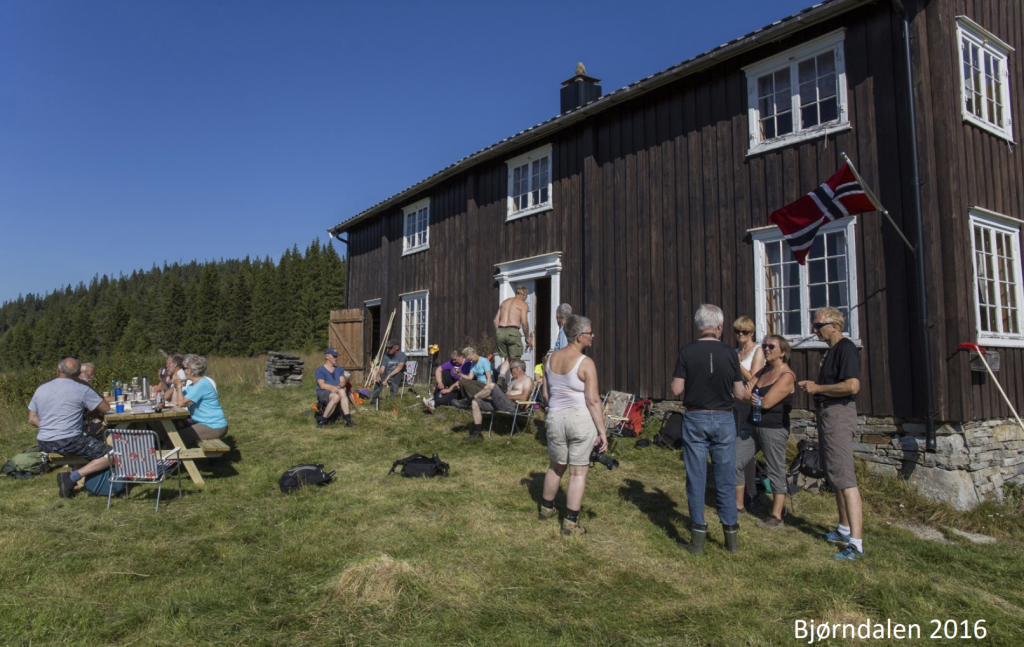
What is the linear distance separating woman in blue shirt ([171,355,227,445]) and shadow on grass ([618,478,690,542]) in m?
4.52

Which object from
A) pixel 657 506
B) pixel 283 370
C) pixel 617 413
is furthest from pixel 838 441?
pixel 283 370

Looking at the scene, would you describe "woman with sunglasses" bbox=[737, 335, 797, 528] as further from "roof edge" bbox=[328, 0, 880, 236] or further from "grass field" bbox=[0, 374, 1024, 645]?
"roof edge" bbox=[328, 0, 880, 236]

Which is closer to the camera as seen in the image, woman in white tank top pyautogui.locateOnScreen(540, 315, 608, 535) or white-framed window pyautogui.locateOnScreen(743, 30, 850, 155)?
woman in white tank top pyautogui.locateOnScreen(540, 315, 608, 535)

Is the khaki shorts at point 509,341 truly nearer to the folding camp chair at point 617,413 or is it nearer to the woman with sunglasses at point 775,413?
the folding camp chair at point 617,413

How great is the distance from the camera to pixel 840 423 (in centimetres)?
432

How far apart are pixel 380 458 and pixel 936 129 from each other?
704 centimetres

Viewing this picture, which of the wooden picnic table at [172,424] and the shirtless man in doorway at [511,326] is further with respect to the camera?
the shirtless man in doorway at [511,326]

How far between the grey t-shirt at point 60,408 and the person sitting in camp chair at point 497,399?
4.38 meters

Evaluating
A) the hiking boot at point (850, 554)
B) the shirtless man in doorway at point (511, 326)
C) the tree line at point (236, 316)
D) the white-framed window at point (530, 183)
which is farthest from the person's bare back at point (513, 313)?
the tree line at point (236, 316)

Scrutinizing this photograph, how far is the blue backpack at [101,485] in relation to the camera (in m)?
5.70

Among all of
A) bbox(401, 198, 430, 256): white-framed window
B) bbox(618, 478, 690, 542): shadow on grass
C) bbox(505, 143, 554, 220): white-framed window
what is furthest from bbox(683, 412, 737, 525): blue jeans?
bbox(401, 198, 430, 256): white-framed window

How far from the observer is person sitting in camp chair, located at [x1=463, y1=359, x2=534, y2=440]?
8.24 metres

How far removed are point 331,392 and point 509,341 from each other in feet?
9.44

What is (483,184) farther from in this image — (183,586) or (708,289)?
(183,586)
